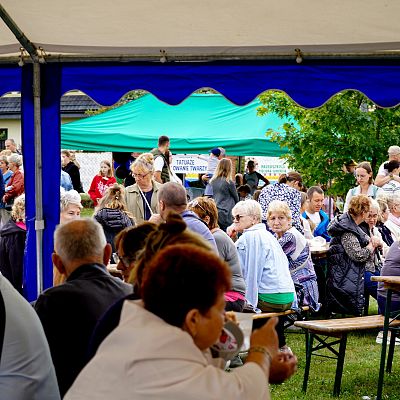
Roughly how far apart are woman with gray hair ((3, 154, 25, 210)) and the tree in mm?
4440

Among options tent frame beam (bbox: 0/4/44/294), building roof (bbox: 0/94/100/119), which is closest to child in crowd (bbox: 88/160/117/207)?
tent frame beam (bbox: 0/4/44/294)

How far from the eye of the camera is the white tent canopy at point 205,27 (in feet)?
17.1

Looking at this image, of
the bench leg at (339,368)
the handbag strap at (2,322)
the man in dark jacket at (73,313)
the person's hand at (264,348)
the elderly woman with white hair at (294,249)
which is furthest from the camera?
the elderly woman with white hair at (294,249)

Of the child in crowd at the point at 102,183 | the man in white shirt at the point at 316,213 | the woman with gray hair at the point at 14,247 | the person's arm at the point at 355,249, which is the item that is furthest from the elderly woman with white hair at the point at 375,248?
the child in crowd at the point at 102,183

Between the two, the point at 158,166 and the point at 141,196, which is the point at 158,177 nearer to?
the point at 158,166

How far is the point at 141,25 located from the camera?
567cm

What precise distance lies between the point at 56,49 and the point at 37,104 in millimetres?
522

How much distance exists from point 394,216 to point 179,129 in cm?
817

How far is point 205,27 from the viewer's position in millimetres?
5684

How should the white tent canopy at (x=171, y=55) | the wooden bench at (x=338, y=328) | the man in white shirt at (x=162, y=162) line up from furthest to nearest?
1. the man in white shirt at (x=162, y=162)
2. the wooden bench at (x=338, y=328)
3. the white tent canopy at (x=171, y=55)

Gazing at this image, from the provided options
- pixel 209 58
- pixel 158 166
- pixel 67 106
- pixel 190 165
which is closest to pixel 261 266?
pixel 209 58

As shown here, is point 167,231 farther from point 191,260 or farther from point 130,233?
point 130,233

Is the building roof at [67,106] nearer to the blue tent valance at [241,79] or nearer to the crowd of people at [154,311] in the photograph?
the crowd of people at [154,311]

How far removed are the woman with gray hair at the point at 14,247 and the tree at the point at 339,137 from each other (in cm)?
617
